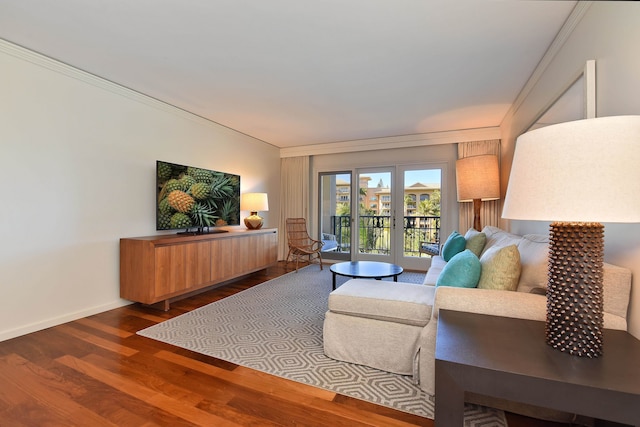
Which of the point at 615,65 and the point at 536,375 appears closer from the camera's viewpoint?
the point at 536,375

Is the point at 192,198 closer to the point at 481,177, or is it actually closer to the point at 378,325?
the point at 378,325

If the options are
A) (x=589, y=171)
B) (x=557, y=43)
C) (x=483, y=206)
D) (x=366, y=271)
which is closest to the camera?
(x=589, y=171)

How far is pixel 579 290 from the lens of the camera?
3.48 feet

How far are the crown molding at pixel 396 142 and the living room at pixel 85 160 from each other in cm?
86

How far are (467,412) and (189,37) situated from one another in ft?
10.1

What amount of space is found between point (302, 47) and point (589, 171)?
2.13 m

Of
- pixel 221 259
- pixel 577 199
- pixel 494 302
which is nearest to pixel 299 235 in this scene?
pixel 221 259

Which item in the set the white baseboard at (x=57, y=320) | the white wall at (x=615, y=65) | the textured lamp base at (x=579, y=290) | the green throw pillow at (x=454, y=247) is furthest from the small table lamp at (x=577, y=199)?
the white baseboard at (x=57, y=320)

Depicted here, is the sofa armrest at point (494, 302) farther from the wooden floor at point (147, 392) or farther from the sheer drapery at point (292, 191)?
the sheer drapery at point (292, 191)

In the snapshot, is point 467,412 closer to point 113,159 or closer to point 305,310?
point 305,310

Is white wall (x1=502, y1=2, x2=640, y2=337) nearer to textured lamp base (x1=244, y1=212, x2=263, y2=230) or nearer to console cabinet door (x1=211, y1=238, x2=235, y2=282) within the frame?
console cabinet door (x1=211, y1=238, x2=235, y2=282)

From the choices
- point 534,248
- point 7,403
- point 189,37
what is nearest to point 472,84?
point 534,248

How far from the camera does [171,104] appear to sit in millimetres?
3570

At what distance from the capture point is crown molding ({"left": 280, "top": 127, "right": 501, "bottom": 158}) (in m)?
4.55
